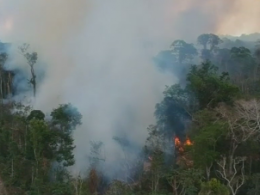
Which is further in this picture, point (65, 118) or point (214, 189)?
point (65, 118)

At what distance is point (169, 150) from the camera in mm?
21844

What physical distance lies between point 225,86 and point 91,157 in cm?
764

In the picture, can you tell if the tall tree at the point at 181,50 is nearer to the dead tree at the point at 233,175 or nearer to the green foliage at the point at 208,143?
the green foliage at the point at 208,143

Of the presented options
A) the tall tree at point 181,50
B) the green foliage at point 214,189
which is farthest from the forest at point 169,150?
the tall tree at point 181,50

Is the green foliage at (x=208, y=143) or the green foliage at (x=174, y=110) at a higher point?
the green foliage at (x=174, y=110)

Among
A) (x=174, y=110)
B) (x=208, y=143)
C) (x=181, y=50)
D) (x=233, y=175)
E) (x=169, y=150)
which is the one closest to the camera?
(x=233, y=175)

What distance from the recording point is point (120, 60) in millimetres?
30656

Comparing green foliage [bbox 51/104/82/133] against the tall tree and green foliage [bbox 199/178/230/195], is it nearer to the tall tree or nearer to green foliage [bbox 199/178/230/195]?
green foliage [bbox 199/178/230/195]

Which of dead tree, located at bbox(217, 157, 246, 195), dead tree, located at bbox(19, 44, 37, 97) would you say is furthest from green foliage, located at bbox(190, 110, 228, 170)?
dead tree, located at bbox(19, 44, 37, 97)

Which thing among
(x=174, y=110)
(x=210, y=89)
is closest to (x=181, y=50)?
(x=174, y=110)

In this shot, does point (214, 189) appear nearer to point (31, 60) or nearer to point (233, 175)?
point (233, 175)

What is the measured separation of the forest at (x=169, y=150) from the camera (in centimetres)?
1720

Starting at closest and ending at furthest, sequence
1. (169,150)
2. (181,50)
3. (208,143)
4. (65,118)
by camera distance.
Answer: (208,143) → (65,118) → (169,150) → (181,50)

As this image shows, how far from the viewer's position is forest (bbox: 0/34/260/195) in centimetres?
1720
